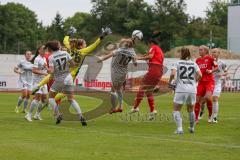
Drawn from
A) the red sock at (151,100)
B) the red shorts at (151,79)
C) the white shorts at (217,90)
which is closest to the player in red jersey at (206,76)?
the white shorts at (217,90)

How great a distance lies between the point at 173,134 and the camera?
16766mm

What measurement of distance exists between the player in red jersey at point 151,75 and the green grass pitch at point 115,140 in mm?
846

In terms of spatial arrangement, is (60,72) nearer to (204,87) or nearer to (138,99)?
(138,99)

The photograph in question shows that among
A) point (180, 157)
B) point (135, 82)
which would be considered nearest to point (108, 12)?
point (135, 82)

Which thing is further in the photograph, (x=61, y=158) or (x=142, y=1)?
(x=142, y=1)

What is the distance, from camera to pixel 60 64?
1869 cm

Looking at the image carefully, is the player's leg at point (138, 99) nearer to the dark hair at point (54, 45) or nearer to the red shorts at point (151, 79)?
the red shorts at point (151, 79)

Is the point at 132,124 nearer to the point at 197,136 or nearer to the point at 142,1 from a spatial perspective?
the point at 197,136

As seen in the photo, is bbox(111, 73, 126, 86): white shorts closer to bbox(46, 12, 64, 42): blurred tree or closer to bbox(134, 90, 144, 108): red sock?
bbox(134, 90, 144, 108): red sock

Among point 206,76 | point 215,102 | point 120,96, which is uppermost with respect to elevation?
point 206,76

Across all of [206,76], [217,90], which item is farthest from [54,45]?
[217,90]

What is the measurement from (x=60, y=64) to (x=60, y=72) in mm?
300

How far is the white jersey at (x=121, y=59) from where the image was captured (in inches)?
819

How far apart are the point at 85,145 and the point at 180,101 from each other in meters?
3.62
